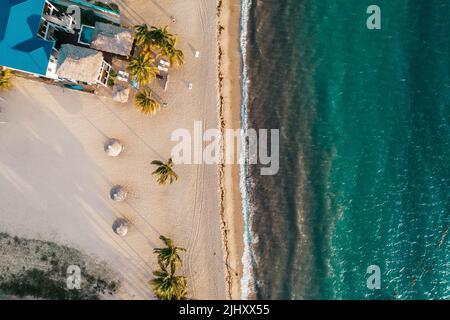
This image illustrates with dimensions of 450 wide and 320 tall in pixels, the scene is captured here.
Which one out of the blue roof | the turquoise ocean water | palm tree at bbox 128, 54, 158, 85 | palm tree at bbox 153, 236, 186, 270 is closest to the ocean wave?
the turquoise ocean water

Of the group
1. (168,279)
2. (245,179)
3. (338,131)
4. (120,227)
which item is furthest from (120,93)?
(338,131)

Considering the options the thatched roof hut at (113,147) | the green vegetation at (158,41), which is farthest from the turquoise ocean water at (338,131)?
the thatched roof hut at (113,147)

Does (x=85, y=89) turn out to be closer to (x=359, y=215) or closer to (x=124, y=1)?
(x=124, y=1)

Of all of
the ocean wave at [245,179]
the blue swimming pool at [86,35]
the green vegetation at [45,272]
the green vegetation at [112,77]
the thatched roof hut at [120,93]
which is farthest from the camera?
the ocean wave at [245,179]

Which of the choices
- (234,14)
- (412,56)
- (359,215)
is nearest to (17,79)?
(234,14)

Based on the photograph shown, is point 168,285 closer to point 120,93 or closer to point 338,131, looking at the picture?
point 120,93

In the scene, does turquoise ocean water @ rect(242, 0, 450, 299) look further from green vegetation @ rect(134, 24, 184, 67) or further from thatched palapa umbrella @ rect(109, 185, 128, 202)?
thatched palapa umbrella @ rect(109, 185, 128, 202)

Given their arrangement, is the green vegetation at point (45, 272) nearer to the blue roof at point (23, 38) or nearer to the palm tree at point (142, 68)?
the blue roof at point (23, 38)
